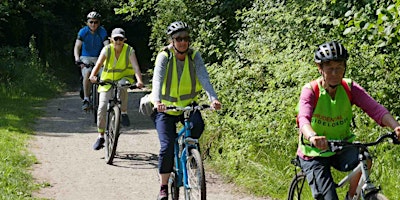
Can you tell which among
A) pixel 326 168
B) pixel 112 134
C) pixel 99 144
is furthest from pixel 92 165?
pixel 326 168

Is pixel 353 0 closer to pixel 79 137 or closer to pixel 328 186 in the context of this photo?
pixel 79 137

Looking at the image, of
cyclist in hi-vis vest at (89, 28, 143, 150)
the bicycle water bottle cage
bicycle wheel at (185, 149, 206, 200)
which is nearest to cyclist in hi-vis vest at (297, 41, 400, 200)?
bicycle wheel at (185, 149, 206, 200)

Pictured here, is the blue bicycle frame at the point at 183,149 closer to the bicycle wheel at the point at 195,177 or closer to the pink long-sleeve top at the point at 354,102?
the bicycle wheel at the point at 195,177

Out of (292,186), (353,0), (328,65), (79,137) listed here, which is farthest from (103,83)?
(328,65)

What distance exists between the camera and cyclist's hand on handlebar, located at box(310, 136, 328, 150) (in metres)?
5.11

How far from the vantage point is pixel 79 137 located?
1262 centimetres

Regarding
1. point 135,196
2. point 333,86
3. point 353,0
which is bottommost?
point 135,196

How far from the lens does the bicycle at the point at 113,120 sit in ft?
33.1

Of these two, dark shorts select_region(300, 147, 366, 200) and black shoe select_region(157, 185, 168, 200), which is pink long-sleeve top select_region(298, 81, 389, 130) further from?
black shoe select_region(157, 185, 168, 200)

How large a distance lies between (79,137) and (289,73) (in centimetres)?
474

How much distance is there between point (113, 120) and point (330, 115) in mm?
5256

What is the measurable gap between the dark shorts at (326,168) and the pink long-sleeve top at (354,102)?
1.02 feet

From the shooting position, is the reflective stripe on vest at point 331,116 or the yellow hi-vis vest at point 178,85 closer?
the reflective stripe on vest at point 331,116

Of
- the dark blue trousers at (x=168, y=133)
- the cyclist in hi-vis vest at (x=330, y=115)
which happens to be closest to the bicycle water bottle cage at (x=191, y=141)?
the dark blue trousers at (x=168, y=133)
